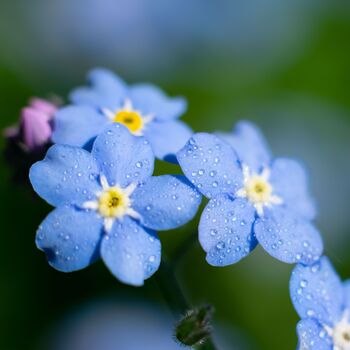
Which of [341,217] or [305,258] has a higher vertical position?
[341,217]

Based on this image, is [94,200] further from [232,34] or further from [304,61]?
[232,34]

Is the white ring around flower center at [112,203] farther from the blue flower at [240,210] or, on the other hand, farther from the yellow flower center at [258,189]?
the yellow flower center at [258,189]

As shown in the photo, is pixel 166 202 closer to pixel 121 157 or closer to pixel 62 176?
pixel 121 157

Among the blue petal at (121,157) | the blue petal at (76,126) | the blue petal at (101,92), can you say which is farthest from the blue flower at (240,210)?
the blue petal at (101,92)

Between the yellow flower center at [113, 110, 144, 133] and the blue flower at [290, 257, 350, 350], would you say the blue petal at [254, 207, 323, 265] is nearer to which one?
the blue flower at [290, 257, 350, 350]

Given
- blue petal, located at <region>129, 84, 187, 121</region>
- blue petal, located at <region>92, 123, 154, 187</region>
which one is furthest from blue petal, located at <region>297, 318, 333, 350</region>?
blue petal, located at <region>129, 84, 187, 121</region>

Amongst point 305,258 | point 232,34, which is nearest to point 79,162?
point 305,258
